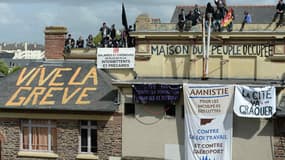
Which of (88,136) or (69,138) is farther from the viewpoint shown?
(69,138)

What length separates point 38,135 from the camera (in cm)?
2483

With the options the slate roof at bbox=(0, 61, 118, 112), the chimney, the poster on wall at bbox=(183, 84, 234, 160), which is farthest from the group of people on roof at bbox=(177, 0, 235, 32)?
the chimney

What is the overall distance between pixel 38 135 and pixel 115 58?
4680 mm

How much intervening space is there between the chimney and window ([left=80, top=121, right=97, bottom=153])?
5.22m

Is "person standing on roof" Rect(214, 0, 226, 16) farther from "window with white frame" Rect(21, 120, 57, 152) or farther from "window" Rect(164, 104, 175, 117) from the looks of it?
"window with white frame" Rect(21, 120, 57, 152)

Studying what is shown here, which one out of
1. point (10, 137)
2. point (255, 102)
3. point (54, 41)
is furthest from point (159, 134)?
point (54, 41)

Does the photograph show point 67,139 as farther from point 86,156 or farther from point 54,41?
point 54,41

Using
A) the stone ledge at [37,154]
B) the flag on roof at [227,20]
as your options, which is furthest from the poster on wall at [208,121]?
the stone ledge at [37,154]

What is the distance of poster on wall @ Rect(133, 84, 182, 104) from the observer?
74.1 ft

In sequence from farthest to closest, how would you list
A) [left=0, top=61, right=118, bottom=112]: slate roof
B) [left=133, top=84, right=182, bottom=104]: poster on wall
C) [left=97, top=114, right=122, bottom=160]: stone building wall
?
[left=0, top=61, right=118, bottom=112]: slate roof → [left=97, top=114, right=122, bottom=160]: stone building wall → [left=133, top=84, right=182, bottom=104]: poster on wall

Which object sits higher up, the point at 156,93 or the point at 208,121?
the point at 156,93

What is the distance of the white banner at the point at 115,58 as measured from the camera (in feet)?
81.9

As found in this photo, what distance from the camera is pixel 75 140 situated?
2417cm

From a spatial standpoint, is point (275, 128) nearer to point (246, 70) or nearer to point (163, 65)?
point (246, 70)
